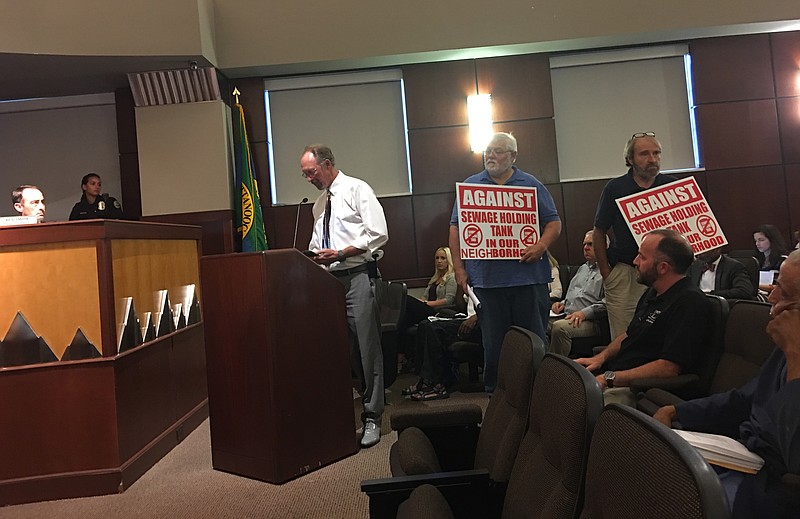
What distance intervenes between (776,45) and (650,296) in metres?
4.63

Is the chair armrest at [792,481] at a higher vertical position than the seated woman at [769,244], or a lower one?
lower

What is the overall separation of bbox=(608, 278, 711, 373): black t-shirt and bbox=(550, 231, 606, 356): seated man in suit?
1.82m

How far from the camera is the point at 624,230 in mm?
2840

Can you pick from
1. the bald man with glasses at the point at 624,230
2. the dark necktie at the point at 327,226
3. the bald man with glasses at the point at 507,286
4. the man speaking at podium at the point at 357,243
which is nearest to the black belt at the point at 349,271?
the man speaking at podium at the point at 357,243

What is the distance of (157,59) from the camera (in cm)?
517

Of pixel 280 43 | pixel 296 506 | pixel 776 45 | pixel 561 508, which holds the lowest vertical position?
pixel 296 506

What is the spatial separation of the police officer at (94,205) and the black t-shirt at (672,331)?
15.9 ft

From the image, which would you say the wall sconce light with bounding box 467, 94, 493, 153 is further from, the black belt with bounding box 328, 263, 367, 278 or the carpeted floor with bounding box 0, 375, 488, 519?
the carpeted floor with bounding box 0, 375, 488, 519

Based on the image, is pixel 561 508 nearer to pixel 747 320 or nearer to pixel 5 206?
pixel 747 320

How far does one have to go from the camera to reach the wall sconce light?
5.70 m

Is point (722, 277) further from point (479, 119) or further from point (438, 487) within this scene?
point (438, 487)

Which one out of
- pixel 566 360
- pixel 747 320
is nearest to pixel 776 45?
pixel 747 320

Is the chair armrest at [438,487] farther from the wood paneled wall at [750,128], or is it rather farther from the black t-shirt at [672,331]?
the wood paneled wall at [750,128]

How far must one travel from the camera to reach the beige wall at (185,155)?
18.4 ft
